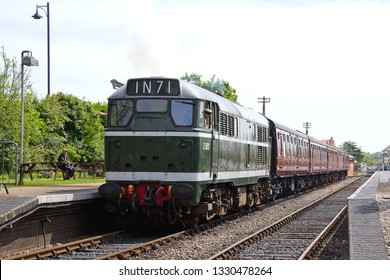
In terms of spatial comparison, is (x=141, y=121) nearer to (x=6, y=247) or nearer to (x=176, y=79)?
(x=176, y=79)

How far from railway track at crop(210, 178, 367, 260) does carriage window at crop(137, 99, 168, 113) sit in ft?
11.4

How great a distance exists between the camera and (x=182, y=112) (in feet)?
47.0

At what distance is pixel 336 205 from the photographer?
83.1ft

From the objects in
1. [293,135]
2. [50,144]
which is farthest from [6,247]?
[50,144]

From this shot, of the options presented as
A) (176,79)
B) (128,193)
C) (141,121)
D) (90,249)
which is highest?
(176,79)

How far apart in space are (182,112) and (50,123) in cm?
2619

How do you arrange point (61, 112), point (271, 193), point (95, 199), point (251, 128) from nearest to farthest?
point (95, 199)
point (251, 128)
point (271, 193)
point (61, 112)

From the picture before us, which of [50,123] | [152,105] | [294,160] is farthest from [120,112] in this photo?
[50,123]

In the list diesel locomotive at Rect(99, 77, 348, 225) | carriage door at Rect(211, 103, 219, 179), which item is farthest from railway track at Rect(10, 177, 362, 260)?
carriage door at Rect(211, 103, 219, 179)

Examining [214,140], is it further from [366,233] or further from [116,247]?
[366,233]

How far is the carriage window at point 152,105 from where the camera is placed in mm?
14367

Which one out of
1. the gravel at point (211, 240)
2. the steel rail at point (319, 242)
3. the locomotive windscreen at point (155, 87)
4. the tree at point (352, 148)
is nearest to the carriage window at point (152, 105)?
the locomotive windscreen at point (155, 87)

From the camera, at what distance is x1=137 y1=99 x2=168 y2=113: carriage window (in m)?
14.4

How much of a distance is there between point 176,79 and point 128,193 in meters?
2.81
